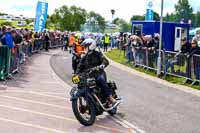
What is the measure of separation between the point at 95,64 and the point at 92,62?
0.08 metres

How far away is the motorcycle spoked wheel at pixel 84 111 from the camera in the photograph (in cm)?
1035

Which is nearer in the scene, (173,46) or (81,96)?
(81,96)

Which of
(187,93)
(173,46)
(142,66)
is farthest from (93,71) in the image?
(173,46)

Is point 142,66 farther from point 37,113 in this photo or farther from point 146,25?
point 37,113

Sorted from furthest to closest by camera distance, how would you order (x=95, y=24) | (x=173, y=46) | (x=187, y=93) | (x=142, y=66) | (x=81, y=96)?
(x=95, y=24) < (x=173, y=46) < (x=142, y=66) < (x=187, y=93) < (x=81, y=96)

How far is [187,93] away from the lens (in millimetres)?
16969

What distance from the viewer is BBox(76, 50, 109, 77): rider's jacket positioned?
440 inches

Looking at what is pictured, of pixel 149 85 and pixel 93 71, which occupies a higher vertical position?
pixel 93 71

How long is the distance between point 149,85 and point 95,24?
46.6m

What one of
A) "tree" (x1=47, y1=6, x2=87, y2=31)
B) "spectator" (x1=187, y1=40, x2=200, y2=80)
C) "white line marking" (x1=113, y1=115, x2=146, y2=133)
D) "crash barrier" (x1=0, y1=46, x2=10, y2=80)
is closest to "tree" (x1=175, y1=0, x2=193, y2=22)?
"tree" (x1=47, y1=6, x2=87, y2=31)

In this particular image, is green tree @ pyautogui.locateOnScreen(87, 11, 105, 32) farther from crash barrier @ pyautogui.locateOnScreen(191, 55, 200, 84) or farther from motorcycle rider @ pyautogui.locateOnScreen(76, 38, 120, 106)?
motorcycle rider @ pyautogui.locateOnScreen(76, 38, 120, 106)

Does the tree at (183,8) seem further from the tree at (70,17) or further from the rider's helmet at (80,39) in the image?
the rider's helmet at (80,39)

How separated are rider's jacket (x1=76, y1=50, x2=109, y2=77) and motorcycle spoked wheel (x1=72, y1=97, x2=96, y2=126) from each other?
2.63 feet

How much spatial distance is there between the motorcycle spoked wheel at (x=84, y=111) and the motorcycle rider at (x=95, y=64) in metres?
0.73
